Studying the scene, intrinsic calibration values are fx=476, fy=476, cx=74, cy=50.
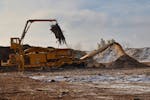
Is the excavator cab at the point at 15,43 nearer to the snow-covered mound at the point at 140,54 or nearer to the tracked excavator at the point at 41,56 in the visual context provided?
the tracked excavator at the point at 41,56

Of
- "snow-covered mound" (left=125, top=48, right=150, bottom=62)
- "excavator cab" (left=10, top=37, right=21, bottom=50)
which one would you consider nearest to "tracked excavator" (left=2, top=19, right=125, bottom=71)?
"excavator cab" (left=10, top=37, right=21, bottom=50)

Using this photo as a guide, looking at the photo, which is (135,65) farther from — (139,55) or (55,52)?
(139,55)

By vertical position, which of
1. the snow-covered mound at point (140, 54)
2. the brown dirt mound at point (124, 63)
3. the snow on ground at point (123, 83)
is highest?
the snow-covered mound at point (140, 54)

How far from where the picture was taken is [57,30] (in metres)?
36.0

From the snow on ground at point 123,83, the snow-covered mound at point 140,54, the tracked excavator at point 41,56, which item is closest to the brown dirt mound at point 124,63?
the tracked excavator at point 41,56

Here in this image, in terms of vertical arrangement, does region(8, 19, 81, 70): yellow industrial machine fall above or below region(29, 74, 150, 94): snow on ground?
above

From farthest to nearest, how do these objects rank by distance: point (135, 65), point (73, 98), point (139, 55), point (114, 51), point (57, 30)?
point (139, 55) < point (114, 51) < point (135, 65) < point (57, 30) < point (73, 98)

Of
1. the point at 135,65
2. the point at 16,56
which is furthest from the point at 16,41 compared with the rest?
the point at 135,65

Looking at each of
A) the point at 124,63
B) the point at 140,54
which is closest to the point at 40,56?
the point at 124,63

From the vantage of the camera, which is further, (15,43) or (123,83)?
(15,43)

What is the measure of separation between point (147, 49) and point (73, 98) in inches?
2536

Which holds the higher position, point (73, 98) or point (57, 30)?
point (57, 30)

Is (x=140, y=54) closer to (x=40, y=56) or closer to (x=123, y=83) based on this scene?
(x=40, y=56)

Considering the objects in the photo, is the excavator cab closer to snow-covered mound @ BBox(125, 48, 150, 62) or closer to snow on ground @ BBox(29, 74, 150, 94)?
snow on ground @ BBox(29, 74, 150, 94)
